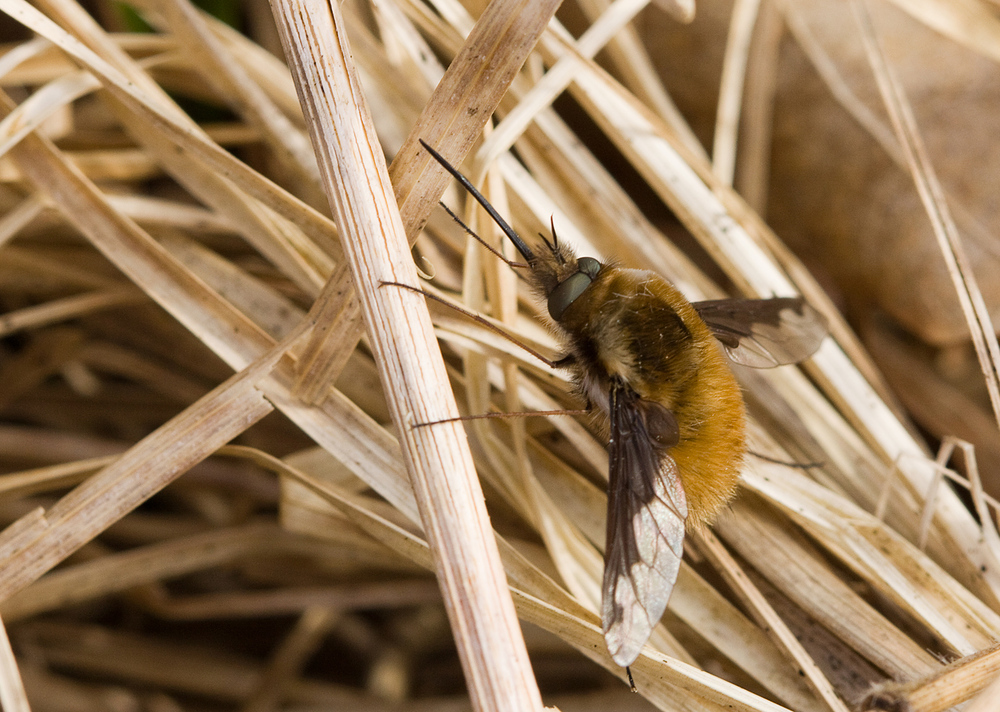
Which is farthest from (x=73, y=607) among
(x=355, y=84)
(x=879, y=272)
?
(x=879, y=272)

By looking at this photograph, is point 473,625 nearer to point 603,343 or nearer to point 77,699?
point 603,343

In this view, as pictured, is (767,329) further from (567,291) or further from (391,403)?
(391,403)

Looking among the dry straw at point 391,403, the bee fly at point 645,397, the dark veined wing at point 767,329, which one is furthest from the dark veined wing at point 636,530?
the dark veined wing at point 767,329

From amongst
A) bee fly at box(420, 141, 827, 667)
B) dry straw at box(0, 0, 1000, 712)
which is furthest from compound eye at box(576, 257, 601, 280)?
dry straw at box(0, 0, 1000, 712)

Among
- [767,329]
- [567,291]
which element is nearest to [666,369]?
[567,291]

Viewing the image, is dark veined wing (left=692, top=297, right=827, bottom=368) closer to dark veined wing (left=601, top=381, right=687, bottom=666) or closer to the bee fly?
the bee fly
